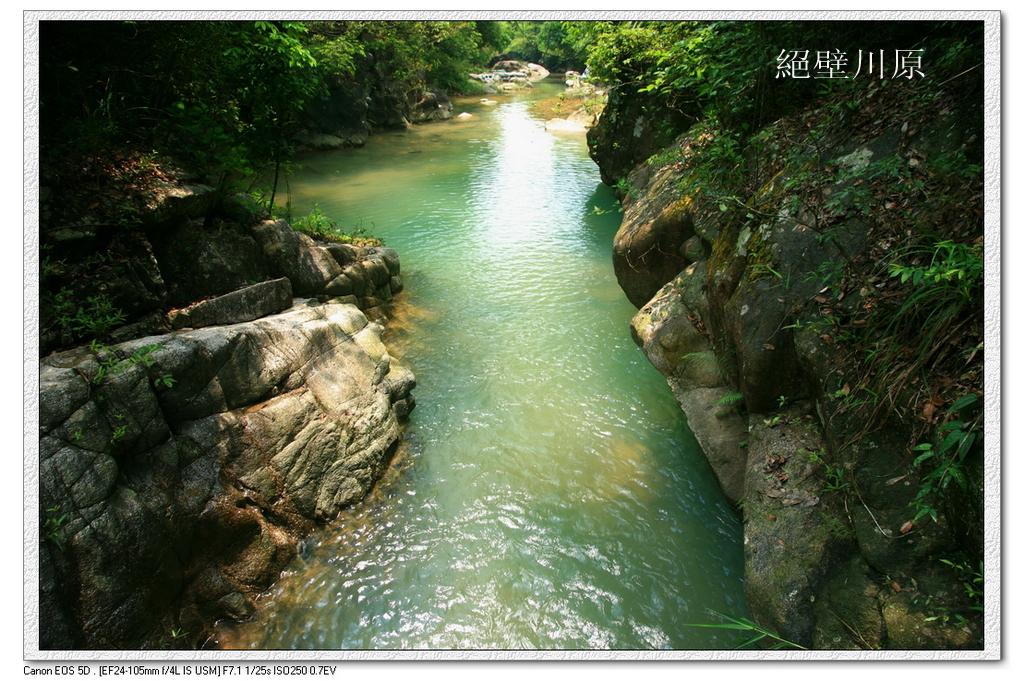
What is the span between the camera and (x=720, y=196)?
537cm

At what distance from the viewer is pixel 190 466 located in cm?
458

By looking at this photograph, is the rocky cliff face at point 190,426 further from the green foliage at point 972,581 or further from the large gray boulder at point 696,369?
the green foliage at point 972,581

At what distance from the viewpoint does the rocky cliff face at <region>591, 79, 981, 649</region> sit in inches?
120

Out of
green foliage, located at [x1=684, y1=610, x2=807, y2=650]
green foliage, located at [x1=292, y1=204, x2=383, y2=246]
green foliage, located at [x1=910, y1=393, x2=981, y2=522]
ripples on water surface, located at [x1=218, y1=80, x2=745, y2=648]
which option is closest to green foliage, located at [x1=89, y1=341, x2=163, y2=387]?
ripples on water surface, located at [x1=218, y1=80, x2=745, y2=648]

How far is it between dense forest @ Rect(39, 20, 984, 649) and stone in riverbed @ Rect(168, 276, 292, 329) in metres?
0.04

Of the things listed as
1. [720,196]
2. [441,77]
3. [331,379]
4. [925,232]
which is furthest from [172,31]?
[441,77]

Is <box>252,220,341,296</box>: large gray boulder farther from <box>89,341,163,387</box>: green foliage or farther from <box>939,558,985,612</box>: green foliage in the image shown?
<box>939,558,985,612</box>: green foliage

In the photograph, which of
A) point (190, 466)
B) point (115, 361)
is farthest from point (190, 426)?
point (115, 361)

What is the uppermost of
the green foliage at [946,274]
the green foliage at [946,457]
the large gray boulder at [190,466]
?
the green foliage at [946,274]

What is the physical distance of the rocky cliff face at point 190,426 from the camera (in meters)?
3.70

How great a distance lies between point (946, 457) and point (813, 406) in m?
1.36

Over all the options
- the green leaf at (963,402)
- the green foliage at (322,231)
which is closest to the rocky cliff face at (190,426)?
the green foliage at (322,231)

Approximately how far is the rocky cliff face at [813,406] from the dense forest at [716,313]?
0.06ft

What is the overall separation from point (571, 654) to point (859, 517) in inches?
80.0
